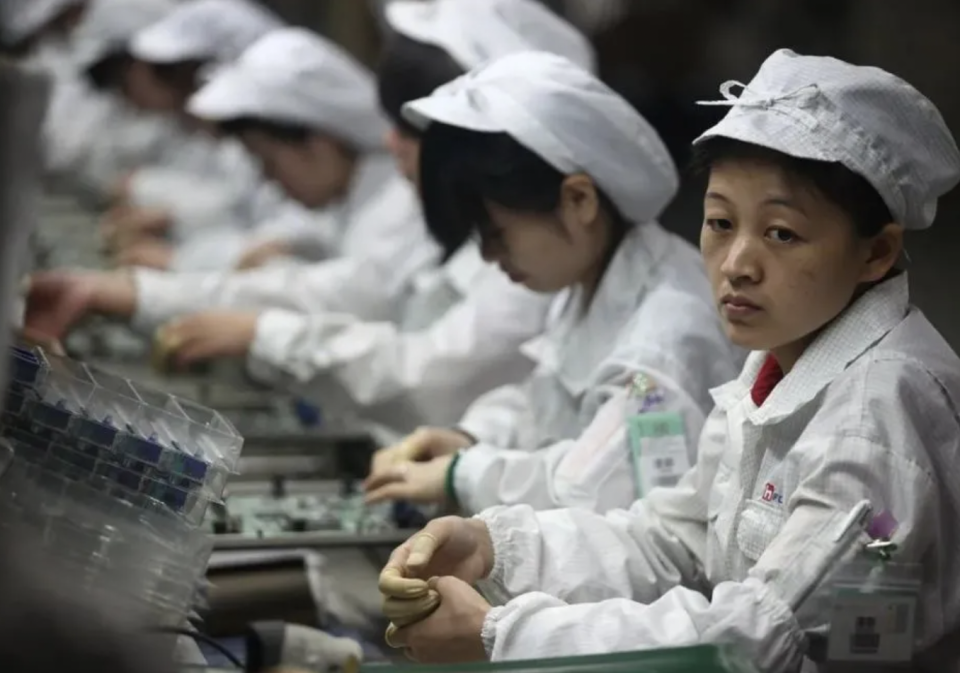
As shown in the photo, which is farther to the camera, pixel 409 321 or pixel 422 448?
pixel 409 321

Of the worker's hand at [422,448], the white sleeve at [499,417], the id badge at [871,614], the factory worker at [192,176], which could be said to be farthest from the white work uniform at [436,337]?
the id badge at [871,614]

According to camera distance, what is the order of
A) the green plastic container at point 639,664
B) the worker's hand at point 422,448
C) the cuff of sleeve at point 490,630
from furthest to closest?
the worker's hand at point 422,448 < the cuff of sleeve at point 490,630 < the green plastic container at point 639,664

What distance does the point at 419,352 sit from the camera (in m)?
2.37

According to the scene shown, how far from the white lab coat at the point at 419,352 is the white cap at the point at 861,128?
938mm

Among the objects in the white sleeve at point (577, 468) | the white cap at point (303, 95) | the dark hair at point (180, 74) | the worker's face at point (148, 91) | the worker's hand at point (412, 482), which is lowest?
the worker's face at point (148, 91)

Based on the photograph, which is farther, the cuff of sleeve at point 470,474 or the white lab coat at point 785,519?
the cuff of sleeve at point 470,474

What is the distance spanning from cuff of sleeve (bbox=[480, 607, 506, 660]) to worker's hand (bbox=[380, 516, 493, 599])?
0.08 meters

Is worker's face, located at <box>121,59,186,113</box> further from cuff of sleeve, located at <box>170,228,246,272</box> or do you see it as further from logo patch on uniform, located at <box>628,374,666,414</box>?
logo patch on uniform, located at <box>628,374,666,414</box>

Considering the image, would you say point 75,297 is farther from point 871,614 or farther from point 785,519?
point 871,614

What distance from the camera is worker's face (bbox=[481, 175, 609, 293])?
5.71 ft

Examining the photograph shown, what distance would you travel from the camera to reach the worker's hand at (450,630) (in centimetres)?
119

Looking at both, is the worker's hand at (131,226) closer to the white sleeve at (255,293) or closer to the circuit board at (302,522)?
the white sleeve at (255,293)

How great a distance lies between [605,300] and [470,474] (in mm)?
257

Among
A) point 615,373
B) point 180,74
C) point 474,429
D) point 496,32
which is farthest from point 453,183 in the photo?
point 180,74
